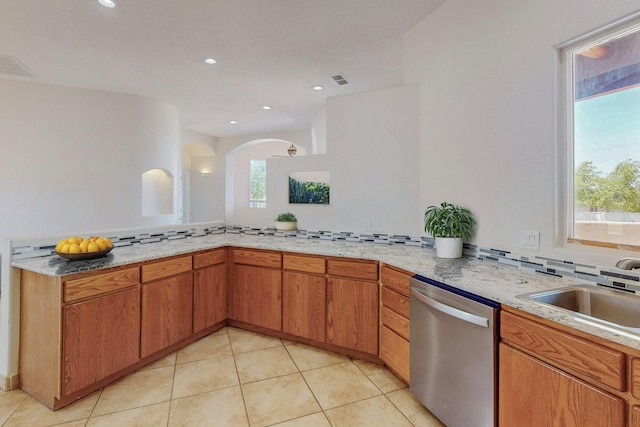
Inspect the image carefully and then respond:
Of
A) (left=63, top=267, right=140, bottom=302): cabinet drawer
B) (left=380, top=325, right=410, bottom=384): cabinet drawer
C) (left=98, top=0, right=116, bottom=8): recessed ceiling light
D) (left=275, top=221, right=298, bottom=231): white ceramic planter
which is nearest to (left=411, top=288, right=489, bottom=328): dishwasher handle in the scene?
(left=380, top=325, right=410, bottom=384): cabinet drawer

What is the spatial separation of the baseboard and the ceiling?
9.57ft

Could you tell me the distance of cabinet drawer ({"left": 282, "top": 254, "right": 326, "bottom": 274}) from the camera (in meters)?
2.67

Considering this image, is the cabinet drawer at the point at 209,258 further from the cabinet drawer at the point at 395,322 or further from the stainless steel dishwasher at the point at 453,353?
the stainless steel dishwasher at the point at 453,353

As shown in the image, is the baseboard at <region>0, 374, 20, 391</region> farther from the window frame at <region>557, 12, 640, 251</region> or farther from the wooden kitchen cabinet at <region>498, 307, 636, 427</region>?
the window frame at <region>557, 12, 640, 251</region>

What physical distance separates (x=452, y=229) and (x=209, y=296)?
7.52 feet

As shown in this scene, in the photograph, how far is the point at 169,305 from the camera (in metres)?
2.61

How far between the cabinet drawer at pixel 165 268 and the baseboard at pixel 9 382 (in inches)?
39.8

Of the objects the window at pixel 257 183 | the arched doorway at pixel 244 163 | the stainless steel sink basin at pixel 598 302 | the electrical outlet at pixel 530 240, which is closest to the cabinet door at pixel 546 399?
the stainless steel sink basin at pixel 598 302

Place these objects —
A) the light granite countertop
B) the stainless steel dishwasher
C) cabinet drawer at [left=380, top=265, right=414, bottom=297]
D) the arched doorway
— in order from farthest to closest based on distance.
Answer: the arched doorway → cabinet drawer at [left=380, top=265, right=414, bottom=297] → the stainless steel dishwasher → the light granite countertop

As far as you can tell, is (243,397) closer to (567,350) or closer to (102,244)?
(102,244)

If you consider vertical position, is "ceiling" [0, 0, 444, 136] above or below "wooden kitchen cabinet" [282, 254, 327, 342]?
above

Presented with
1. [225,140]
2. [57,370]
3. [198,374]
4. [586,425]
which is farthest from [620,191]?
[225,140]

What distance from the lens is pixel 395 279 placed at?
2.22 metres

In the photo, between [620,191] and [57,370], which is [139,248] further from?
[620,191]
